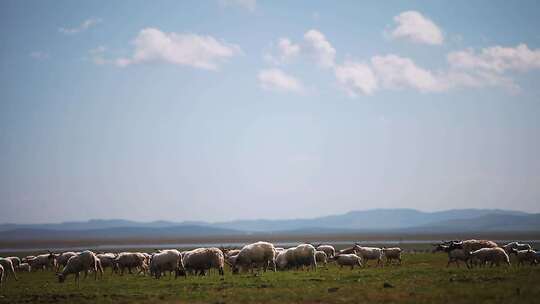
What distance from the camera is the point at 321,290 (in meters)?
22.5

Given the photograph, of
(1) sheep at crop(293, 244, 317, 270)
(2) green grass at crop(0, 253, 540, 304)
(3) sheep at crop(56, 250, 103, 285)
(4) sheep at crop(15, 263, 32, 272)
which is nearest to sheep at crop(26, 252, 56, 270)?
(4) sheep at crop(15, 263, 32, 272)

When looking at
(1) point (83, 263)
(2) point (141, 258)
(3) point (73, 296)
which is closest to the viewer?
(3) point (73, 296)

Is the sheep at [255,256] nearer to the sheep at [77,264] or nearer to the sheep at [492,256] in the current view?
the sheep at [77,264]

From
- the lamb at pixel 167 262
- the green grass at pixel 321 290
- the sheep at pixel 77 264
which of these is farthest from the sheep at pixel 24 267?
the green grass at pixel 321 290

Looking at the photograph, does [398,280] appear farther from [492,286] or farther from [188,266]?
[188,266]

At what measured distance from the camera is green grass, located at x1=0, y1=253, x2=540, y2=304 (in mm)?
19703

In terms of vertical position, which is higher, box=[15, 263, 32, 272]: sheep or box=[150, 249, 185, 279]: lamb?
box=[150, 249, 185, 279]: lamb

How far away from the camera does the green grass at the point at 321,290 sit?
1970cm

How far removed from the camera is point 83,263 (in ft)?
107

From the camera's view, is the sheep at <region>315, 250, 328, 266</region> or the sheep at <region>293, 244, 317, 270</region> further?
the sheep at <region>315, 250, 328, 266</region>

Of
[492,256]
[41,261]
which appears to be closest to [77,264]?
[41,261]

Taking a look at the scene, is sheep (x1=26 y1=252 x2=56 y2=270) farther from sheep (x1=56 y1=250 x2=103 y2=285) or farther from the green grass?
the green grass

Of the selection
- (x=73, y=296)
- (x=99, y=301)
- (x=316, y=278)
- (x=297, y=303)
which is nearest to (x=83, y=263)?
(x=73, y=296)

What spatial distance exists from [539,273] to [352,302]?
1239 centimetres
